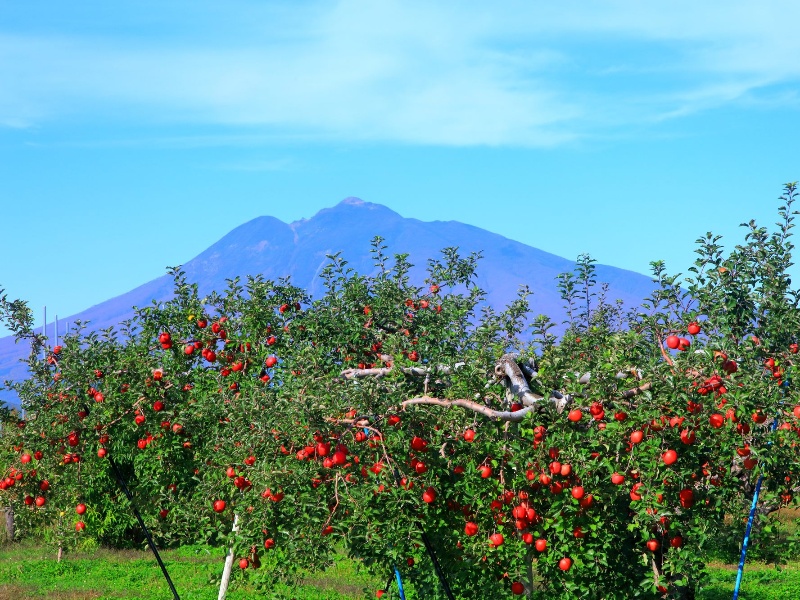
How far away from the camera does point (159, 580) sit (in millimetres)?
18391

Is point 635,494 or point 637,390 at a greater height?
point 637,390

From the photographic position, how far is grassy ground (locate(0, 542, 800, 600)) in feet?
52.7

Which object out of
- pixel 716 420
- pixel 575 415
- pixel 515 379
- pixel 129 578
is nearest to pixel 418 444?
pixel 515 379

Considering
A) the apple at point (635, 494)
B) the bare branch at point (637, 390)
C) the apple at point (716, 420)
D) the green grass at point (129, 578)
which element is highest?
the bare branch at point (637, 390)

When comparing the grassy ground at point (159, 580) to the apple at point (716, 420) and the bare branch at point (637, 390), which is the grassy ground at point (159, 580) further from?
the apple at point (716, 420)

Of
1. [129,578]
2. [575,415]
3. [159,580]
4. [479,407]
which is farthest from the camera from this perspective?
[129,578]

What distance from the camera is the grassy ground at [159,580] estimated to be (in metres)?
16.1

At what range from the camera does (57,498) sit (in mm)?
9938

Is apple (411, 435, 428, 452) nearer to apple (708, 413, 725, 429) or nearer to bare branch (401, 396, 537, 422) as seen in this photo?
bare branch (401, 396, 537, 422)

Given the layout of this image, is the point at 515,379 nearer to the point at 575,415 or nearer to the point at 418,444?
the point at 575,415

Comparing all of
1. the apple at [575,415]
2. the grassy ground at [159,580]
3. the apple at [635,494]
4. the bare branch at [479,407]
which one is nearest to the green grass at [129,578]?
the grassy ground at [159,580]

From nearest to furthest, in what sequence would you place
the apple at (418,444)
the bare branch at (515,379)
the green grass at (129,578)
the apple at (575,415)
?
the apple at (575,415)
the apple at (418,444)
the bare branch at (515,379)
the green grass at (129,578)

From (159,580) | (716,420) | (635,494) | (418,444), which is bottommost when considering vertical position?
(159,580)

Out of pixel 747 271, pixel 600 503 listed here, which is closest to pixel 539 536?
pixel 600 503
